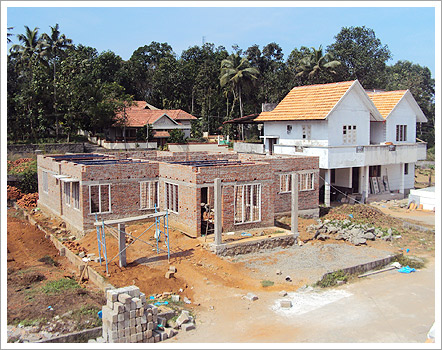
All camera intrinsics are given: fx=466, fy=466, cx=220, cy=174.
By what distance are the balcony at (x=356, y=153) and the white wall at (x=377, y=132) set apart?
4.03 ft

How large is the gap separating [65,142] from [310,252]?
2896 centimetres

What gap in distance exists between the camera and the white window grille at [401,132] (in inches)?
1284

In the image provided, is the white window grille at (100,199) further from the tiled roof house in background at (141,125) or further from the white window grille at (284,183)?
the tiled roof house in background at (141,125)

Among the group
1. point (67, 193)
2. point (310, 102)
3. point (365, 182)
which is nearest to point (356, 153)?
point (365, 182)

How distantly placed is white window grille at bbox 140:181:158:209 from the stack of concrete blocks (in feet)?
33.0

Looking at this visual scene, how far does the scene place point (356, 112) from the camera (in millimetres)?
28984

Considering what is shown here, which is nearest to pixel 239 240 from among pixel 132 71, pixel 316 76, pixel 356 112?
pixel 356 112

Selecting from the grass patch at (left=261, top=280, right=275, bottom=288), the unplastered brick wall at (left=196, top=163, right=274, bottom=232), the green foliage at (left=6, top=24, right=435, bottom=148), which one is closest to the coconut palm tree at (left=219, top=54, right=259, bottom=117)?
the green foliage at (left=6, top=24, right=435, bottom=148)

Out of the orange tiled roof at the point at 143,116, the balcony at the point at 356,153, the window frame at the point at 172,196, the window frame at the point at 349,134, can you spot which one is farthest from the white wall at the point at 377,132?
the orange tiled roof at the point at 143,116

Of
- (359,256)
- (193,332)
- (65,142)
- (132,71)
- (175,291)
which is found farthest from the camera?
(132,71)

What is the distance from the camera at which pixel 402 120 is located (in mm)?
A: 32688

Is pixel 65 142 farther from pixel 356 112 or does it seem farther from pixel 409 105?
pixel 409 105

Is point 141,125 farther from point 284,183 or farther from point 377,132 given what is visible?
point 284,183

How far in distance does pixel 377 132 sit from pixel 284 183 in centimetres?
1119
